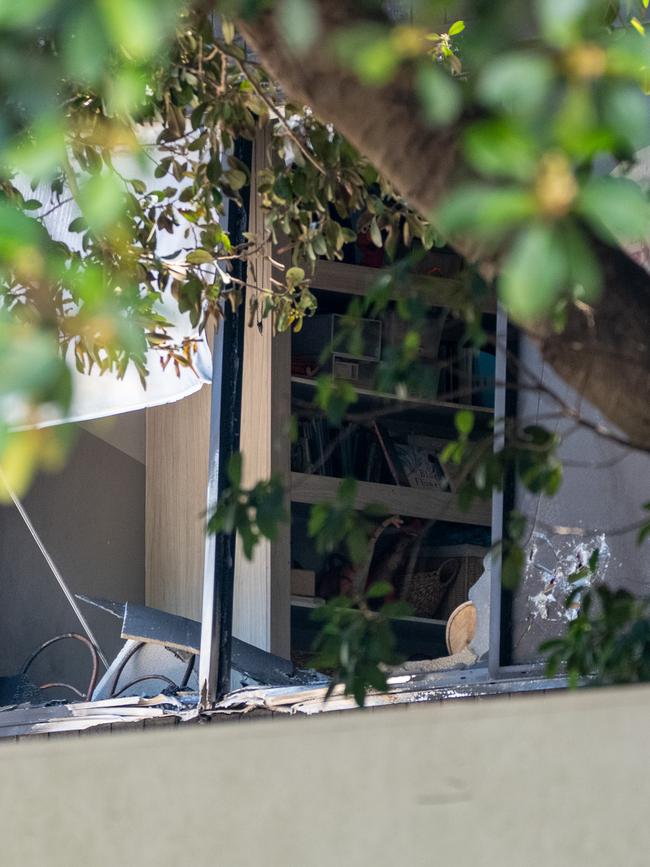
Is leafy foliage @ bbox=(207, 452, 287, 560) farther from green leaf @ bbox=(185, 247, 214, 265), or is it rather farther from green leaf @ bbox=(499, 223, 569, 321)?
green leaf @ bbox=(185, 247, 214, 265)

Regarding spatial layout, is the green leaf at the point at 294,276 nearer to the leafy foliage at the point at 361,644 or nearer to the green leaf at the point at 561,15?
the leafy foliage at the point at 361,644

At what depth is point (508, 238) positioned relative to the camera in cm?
96

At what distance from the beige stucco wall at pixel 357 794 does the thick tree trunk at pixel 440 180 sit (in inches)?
12.1

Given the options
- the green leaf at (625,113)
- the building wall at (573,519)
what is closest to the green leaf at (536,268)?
the green leaf at (625,113)

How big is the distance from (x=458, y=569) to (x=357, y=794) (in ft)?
12.0

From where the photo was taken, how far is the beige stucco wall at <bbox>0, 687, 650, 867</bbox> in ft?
3.15

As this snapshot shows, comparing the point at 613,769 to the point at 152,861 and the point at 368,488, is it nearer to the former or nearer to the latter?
the point at 152,861

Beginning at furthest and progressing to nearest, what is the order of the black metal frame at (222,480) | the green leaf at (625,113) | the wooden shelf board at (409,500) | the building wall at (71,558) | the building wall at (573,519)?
the building wall at (71,558), the wooden shelf board at (409,500), the black metal frame at (222,480), the building wall at (573,519), the green leaf at (625,113)

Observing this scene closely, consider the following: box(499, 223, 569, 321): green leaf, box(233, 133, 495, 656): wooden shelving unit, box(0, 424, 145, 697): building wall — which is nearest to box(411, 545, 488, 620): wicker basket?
box(233, 133, 495, 656): wooden shelving unit

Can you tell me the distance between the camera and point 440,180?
1.07m

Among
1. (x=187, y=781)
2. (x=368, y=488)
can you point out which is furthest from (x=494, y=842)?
(x=368, y=488)

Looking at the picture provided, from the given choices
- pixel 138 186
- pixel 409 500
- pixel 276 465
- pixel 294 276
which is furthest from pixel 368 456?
pixel 138 186

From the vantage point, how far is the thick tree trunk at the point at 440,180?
1062mm

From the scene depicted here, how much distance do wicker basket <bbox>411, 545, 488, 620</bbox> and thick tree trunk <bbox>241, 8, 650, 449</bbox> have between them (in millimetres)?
3392
